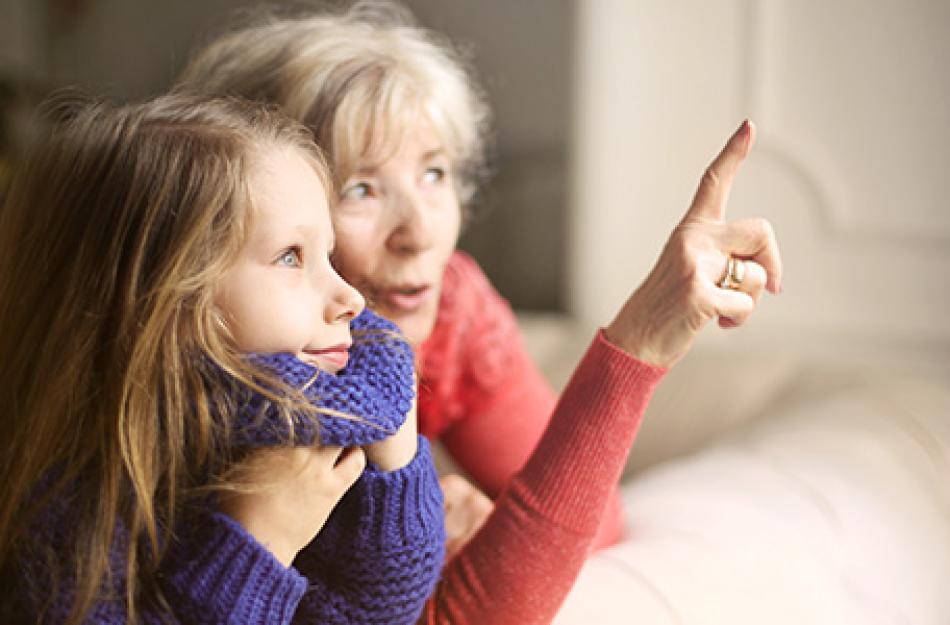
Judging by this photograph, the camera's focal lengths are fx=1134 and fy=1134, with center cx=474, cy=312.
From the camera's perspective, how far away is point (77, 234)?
618mm

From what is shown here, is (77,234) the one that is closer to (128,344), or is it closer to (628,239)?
(128,344)

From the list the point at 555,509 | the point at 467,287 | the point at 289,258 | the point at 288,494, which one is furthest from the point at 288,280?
the point at 467,287

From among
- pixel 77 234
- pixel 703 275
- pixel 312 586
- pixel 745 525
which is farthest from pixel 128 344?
pixel 745 525

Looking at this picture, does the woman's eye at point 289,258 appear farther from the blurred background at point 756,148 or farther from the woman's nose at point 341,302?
the blurred background at point 756,148

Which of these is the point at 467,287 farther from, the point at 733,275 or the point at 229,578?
the point at 229,578

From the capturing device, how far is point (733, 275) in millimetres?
749

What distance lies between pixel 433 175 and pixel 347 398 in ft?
1.15

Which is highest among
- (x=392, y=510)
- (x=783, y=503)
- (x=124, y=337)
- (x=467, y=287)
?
(x=124, y=337)

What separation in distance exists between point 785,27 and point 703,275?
1168mm

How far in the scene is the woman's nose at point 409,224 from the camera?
34.2 inches

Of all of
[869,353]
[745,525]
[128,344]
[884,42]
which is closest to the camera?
[128,344]

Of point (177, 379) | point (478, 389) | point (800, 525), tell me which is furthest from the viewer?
point (478, 389)

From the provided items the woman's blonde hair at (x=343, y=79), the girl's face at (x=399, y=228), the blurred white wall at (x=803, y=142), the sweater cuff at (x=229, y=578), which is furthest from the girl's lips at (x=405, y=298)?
the blurred white wall at (x=803, y=142)

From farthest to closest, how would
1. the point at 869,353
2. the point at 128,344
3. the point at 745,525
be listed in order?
1. the point at 869,353
2. the point at 745,525
3. the point at 128,344
